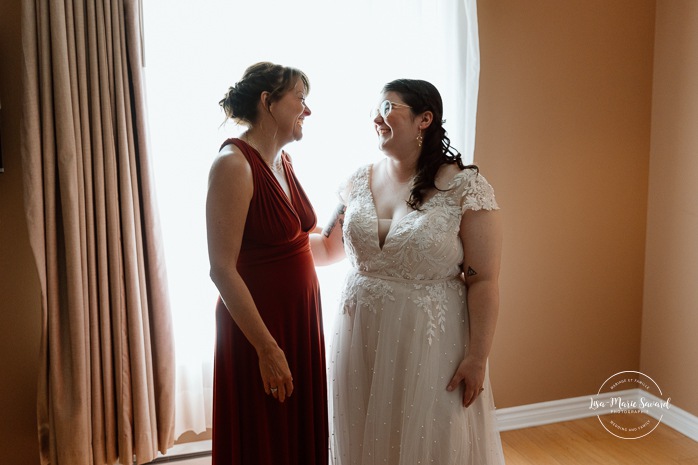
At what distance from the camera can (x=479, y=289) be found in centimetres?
185

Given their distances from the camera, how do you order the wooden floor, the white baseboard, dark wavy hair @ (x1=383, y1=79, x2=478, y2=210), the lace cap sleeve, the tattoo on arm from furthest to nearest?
1. the white baseboard
2. the wooden floor
3. the tattoo on arm
4. dark wavy hair @ (x1=383, y1=79, x2=478, y2=210)
5. the lace cap sleeve

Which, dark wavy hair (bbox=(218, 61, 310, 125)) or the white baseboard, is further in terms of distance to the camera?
the white baseboard

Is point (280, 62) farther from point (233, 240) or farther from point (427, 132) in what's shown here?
point (233, 240)

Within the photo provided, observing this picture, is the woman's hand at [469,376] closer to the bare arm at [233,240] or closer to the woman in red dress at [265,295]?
the woman in red dress at [265,295]

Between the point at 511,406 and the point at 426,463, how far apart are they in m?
1.48

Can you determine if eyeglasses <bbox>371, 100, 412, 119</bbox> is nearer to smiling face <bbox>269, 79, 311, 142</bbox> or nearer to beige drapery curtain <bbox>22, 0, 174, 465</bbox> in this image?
smiling face <bbox>269, 79, 311, 142</bbox>

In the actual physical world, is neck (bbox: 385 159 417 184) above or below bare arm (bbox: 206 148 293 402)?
above

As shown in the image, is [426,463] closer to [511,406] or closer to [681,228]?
[511,406]

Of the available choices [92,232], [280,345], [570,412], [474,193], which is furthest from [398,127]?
[570,412]

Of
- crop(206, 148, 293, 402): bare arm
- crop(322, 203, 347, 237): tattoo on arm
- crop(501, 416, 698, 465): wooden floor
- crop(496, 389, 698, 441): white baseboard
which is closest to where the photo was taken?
crop(206, 148, 293, 402): bare arm

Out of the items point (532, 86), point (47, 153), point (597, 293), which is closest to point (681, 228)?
point (597, 293)

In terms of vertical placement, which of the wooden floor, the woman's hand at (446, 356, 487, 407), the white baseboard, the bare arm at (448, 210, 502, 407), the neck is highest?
the neck

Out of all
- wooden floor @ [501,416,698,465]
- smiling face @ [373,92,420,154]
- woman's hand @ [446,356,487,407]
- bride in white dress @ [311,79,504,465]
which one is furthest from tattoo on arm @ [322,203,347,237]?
wooden floor @ [501,416,698,465]

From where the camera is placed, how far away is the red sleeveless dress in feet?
5.88
